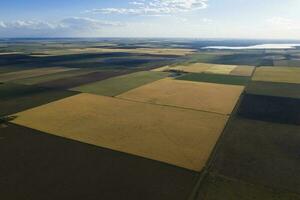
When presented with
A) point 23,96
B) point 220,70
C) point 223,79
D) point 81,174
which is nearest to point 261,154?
point 81,174

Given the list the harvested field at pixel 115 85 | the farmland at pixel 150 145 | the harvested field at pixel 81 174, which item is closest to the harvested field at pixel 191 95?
the farmland at pixel 150 145

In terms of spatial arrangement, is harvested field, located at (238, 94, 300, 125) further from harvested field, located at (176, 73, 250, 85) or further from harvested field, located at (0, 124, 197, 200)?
harvested field, located at (0, 124, 197, 200)

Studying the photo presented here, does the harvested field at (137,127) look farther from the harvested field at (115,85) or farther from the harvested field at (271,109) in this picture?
the harvested field at (115,85)

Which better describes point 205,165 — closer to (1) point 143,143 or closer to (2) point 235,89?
(1) point 143,143

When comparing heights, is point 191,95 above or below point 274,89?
below

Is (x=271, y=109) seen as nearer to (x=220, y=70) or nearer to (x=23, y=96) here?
(x=23, y=96)

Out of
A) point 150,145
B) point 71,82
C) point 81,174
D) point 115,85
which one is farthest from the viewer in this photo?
point 71,82
